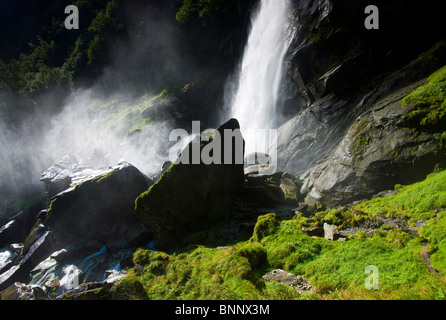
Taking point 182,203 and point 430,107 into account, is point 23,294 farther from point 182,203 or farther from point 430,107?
point 430,107

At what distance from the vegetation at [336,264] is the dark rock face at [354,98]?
8.84 feet

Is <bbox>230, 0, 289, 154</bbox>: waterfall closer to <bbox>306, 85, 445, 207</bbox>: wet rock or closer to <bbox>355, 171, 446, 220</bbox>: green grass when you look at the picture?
<bbox>306, 85, 445, 207</bbox>: wet rock

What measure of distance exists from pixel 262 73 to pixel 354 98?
15311 millimetres

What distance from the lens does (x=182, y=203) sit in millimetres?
14883

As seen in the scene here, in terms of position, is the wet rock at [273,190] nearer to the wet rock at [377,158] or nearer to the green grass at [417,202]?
the wet rock at [377,158]

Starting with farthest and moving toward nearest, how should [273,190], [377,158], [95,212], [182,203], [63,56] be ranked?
[63,56] < [95,212] < [273,190] < [182,203] < [377,158]

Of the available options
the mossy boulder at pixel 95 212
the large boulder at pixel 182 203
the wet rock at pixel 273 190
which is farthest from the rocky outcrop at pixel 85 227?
the wet rock at pixel 273 190

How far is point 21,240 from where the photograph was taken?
28.1 meters

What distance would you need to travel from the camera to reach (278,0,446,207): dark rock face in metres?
11.8

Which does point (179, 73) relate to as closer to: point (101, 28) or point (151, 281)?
point (101, 28)

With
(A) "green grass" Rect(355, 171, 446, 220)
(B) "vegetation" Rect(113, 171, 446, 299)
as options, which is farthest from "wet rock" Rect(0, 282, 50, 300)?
(A) "green grass" Rect(355, 171, 446, 220)

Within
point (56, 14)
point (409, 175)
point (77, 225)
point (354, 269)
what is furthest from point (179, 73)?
point (56, 14)

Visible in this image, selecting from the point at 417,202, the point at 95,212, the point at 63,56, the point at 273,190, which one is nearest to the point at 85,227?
the point at 95,212

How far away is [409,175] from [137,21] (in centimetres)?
6816
